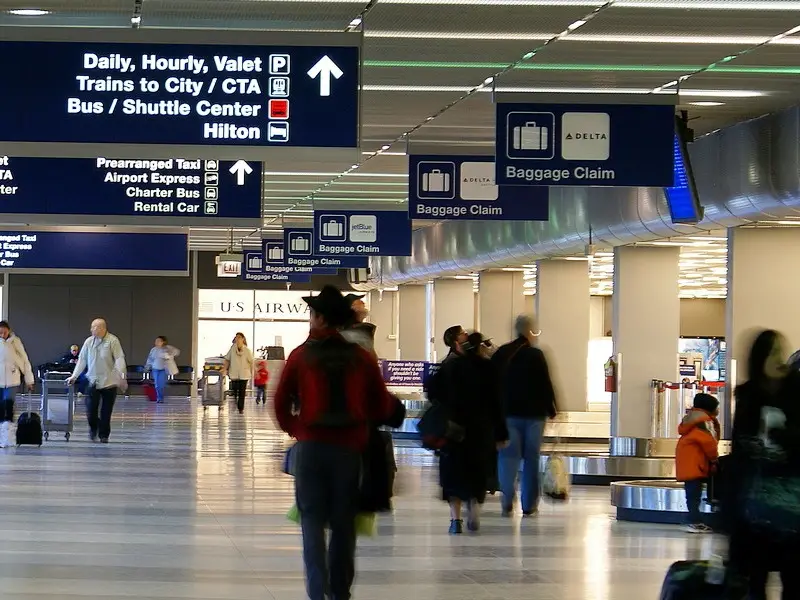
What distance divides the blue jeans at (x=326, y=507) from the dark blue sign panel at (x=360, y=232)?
56.4 ft

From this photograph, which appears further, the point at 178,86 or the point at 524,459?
the point at 524,459

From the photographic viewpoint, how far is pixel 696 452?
493 inches

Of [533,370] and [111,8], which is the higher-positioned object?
[111,8]

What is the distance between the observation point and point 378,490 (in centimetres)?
784

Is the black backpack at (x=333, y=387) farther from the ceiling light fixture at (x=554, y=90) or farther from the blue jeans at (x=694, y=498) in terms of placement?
the ceiling light fixture at (x=554, y=90)

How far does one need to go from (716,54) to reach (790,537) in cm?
749

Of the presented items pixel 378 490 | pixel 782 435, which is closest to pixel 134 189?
pixel 378 490

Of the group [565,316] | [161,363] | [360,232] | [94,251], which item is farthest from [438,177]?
[161,363]

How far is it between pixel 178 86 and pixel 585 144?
4.54 metres

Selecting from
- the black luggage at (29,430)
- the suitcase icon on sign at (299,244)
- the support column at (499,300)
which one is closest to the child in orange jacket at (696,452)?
the black luggage at (29,430)

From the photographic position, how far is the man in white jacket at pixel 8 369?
66.5 ft

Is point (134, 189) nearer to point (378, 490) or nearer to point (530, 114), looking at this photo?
point (530, 114)

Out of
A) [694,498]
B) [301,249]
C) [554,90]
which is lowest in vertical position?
[694,498]

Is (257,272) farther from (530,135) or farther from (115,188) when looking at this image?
(530,135)
